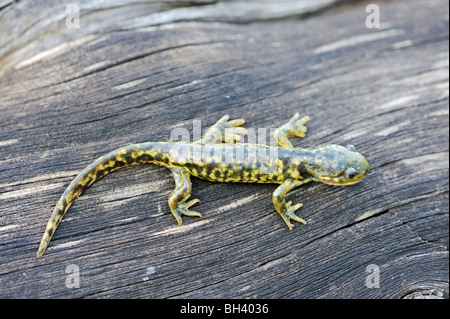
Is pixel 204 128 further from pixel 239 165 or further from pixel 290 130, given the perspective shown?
pixel 290 130

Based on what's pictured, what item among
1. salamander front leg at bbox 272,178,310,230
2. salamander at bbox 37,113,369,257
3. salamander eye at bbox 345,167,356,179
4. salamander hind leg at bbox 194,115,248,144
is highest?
salamander hind leg at bbox 194,115,248,144

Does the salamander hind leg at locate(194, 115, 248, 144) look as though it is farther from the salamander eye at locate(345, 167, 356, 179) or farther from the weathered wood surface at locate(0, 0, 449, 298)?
the salamander eye at locate(345, 167, 356, 179)

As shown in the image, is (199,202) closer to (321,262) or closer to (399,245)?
(321,262)

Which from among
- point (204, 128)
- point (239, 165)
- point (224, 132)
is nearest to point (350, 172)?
point (239, 165)

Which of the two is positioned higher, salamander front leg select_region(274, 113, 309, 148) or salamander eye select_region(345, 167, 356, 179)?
salamander front leg select_region(274, 113, 309, 148)

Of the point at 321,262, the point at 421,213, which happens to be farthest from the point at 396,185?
the point at 321,262

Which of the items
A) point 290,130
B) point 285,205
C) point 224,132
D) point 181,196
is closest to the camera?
point 181,196

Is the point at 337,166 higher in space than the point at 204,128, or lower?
lower

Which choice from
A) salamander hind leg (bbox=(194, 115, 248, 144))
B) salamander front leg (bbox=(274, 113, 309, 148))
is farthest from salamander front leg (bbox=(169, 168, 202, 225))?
salamander front leg (bbox=(274, 113, 309, 148))
